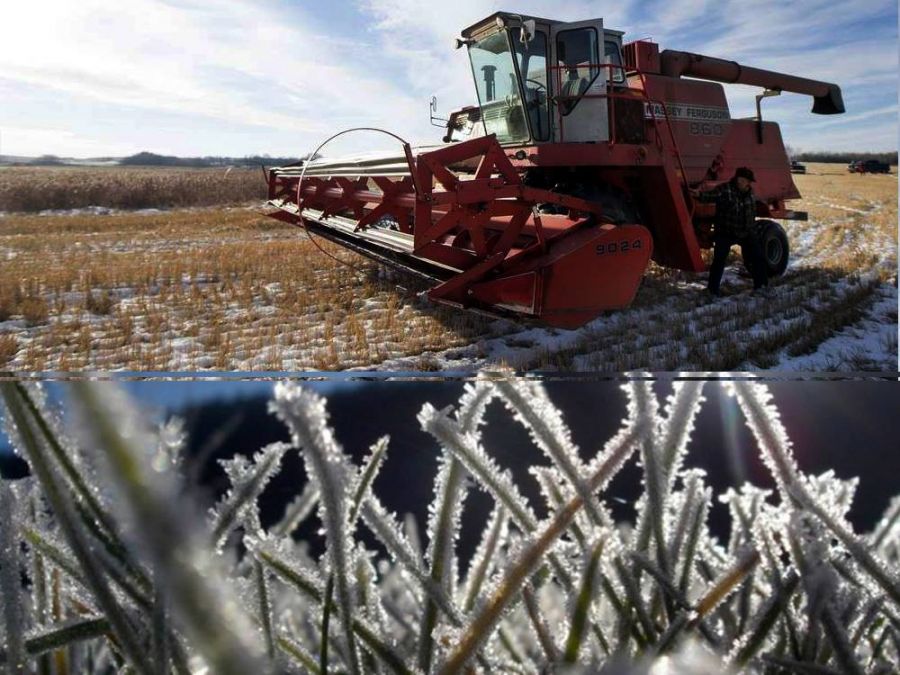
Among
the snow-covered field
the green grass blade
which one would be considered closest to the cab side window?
the snow-covered field

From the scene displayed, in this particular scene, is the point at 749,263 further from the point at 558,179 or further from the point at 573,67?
the point at 573,67

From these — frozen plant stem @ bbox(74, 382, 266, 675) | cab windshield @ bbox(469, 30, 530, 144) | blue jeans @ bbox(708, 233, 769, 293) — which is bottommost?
blue jeans @ bbox(708, 233, 769, 293)

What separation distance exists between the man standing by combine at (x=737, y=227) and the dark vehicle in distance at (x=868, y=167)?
1.45 metres

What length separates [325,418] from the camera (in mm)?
532

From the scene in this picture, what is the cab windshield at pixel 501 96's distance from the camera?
2439 mm

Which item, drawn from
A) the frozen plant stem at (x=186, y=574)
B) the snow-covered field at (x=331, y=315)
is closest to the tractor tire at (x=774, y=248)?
the snow-covered field at (x=331, y=315)

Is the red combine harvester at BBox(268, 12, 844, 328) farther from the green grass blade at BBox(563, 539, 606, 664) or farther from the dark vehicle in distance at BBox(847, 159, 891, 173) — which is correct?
the green grass blade at BBox(563, 539, 606, 664)

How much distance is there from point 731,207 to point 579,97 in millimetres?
1257

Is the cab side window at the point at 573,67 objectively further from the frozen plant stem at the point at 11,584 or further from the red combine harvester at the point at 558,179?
the frozen plant stem at the point at 11,584

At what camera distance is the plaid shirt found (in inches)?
137

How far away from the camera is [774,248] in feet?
9.37

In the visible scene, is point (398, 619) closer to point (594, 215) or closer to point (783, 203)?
point (594, 215)

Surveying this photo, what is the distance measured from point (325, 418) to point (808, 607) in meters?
0.38

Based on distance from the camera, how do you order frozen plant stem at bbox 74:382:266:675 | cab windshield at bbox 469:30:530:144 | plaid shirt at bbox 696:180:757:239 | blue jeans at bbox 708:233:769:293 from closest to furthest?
frozen plant stem at bbox 74:382:266:675
cab windshield at bbox 469:30:530:144
blue jeans at bbox 708:233:769:293
plaid shirt at bbox 696:180:757:239
